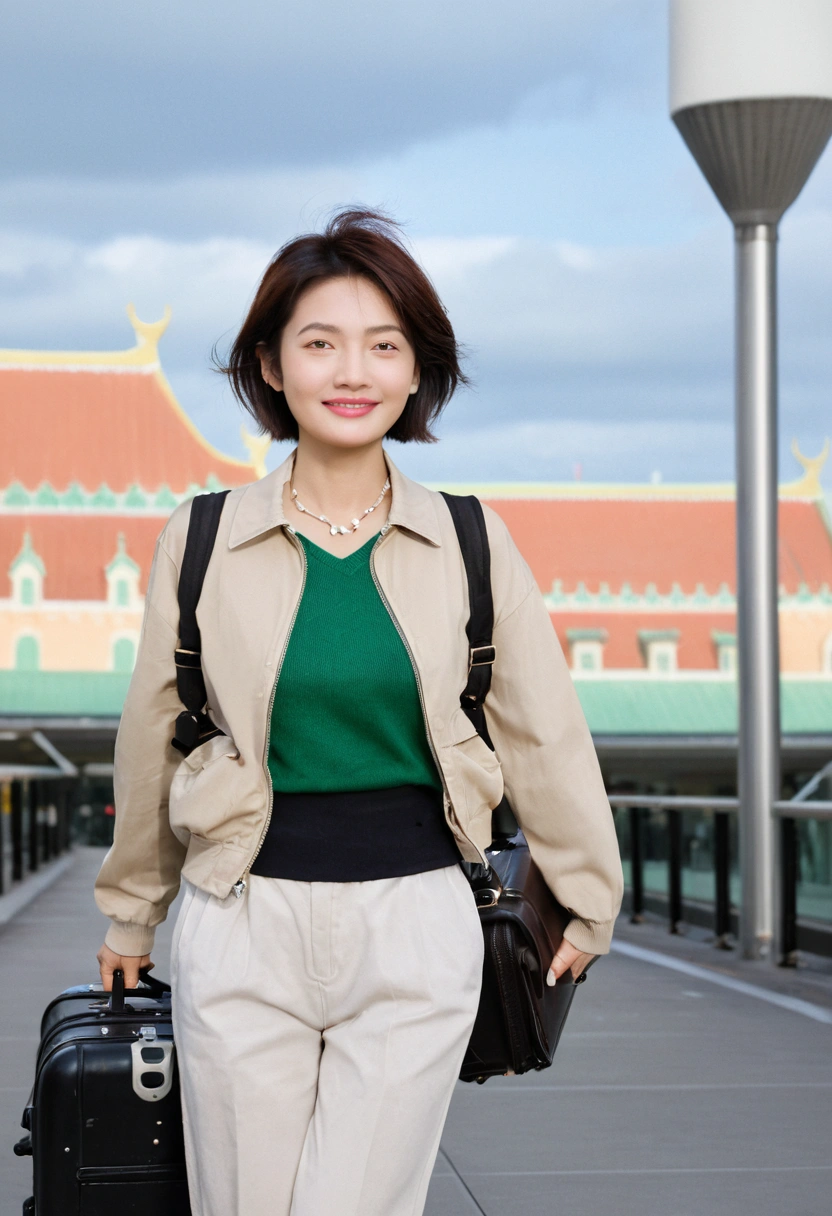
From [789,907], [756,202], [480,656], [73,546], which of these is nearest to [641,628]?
[73,546]

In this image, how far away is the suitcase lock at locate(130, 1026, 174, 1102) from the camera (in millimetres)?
2156

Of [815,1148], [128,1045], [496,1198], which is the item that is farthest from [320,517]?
[815,1148]

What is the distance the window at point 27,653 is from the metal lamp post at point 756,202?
96.3 ft

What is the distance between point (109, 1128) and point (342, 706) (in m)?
0.60

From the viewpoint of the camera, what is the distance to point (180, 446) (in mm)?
37188

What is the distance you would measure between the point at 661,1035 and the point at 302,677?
151 inches

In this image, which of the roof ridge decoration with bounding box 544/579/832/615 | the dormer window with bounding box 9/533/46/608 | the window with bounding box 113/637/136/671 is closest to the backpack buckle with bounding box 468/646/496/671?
the window with bounding box 113/637/136/671

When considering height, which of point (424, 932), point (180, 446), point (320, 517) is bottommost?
point (424, 932)

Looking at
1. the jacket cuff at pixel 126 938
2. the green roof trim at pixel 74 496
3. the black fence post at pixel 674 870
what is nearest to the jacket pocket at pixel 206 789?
the jacket cuff at pixel 126 938

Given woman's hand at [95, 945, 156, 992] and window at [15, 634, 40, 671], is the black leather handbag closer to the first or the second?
woman's hand at [95, 945, 156, 992]

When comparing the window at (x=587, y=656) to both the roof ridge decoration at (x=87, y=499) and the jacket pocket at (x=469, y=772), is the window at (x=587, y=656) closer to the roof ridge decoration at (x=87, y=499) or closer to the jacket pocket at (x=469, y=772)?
A: the roof ridge decoration at (x=87, y=499)

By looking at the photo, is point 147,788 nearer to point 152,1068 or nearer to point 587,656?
point 152,1068

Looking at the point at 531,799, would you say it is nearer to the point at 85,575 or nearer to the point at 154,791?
the point at 154,791

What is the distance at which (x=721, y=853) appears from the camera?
8.66 meters
